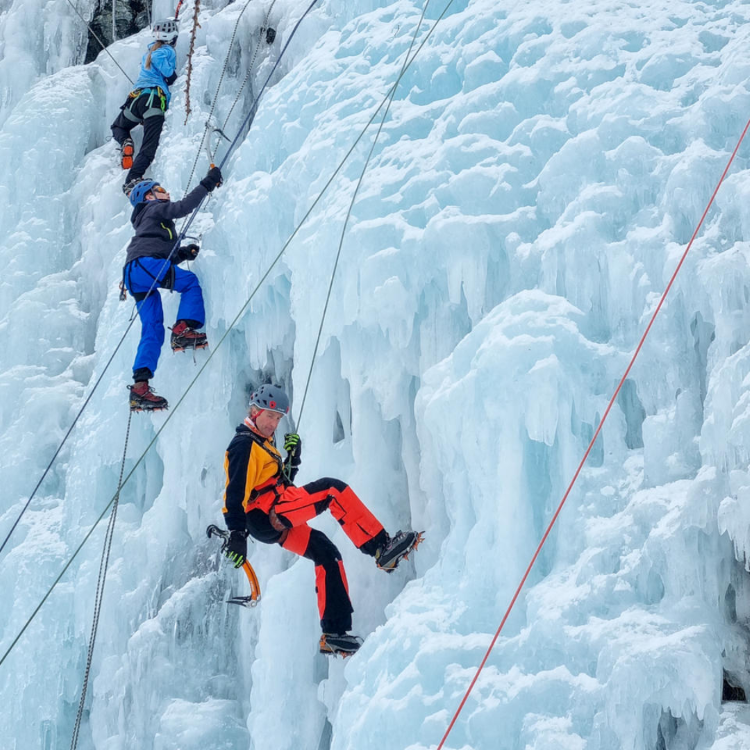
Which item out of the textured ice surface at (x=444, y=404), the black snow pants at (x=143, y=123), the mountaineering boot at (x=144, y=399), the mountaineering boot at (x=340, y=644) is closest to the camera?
the textured ice surface at (x=444, y=404)

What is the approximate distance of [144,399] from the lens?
640 cm

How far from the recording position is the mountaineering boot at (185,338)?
21.6 ft

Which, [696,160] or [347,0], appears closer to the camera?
[696,160]

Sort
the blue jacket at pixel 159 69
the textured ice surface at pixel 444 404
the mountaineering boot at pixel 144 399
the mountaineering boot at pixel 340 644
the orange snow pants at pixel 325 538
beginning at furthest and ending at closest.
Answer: the blue jacket at pixel 159 69 < the mountaineering boot at pixel 144 399 < the orange snow pants at pixel 325 538 < the mountaineering boot at pixel 340 644 < the textured ice surface at pixel 444 404

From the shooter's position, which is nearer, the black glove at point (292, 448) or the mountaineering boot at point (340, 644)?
the mountaineering boot at point (340, 644)

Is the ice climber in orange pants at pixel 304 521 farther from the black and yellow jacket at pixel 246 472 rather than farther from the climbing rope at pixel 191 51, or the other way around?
the climbing rope at pixel 191 51

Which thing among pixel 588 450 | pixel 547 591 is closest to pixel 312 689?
pixel 547 591

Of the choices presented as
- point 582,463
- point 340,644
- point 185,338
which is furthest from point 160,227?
point 582,463

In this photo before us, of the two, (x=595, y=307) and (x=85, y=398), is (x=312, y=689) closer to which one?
(x=595, y=307)

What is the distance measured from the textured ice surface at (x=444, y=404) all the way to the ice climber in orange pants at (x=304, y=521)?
9.6 inches

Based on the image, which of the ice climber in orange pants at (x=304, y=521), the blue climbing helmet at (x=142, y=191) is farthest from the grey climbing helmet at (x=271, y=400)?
the blue climbing helmet at (x=142, y=191)

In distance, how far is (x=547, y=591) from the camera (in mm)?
4207

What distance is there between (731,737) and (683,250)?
2109mm

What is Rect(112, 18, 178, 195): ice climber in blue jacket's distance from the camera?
827 centimetres
